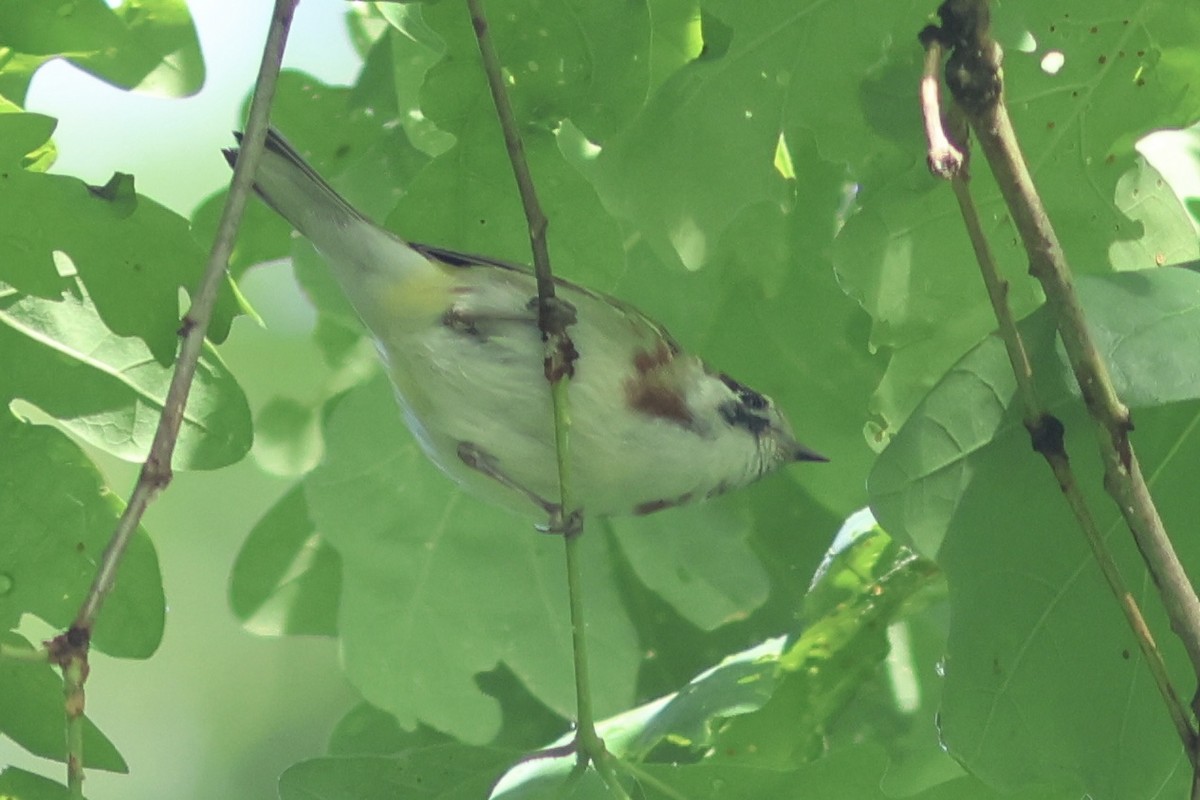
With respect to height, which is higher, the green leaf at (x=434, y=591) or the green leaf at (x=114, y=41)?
the green leaf at (x=114, y=41)

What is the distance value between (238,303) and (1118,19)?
1453 millimetres

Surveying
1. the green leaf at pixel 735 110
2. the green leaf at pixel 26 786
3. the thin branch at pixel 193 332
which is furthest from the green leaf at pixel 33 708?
the green leaf at pixel 735 110

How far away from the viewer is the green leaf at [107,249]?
206cm

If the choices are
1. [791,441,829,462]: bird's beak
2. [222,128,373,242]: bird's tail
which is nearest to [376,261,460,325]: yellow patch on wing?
[222,128,373,242]: bird's tail

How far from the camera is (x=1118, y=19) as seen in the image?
2279mm

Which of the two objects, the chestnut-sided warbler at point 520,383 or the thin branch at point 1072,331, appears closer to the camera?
the thin branch at point 1072,331

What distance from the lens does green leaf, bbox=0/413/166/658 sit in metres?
2.26

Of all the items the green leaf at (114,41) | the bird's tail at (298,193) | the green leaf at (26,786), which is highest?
the green leaf at (114,41)

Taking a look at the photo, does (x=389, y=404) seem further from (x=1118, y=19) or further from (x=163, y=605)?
(x=1118, y=19)

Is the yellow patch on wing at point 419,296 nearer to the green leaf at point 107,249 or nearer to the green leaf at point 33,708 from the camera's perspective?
the green leaf at point 107,249

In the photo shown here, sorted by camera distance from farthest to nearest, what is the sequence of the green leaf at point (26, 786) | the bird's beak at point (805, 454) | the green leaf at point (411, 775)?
the bird's beak at point (805, 454) < the green leaf at point (411, 775) < the green leaf at point (26, 786)

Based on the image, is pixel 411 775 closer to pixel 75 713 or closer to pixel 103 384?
pixel 75 713

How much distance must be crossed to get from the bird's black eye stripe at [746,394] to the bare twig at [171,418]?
1.18 meters

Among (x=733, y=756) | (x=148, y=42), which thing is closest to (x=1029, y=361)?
(x=733, y=756)
